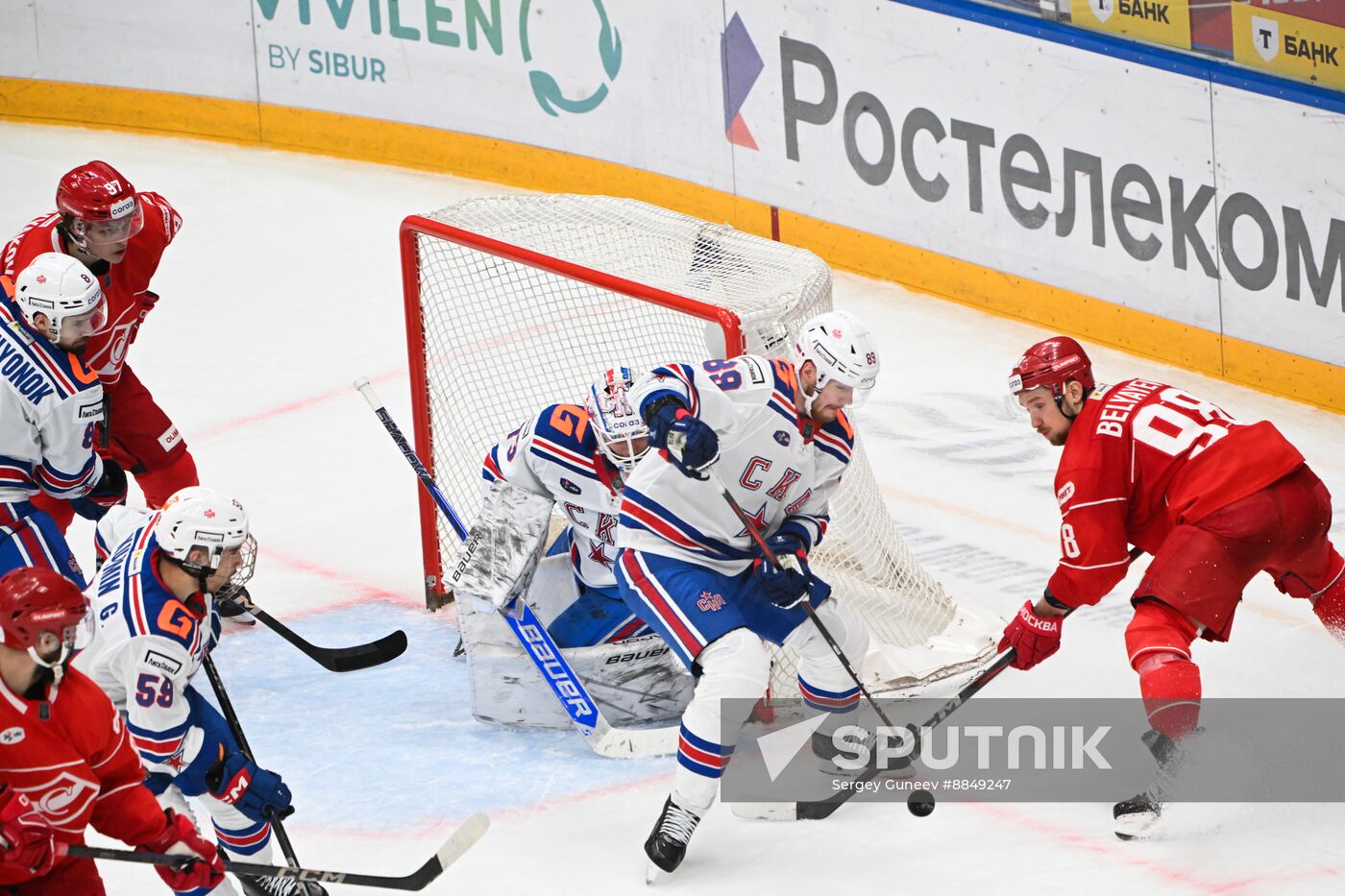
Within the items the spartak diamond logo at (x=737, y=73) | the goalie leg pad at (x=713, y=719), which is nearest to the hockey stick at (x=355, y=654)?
the goalie leg pad at (x=713, y=719)

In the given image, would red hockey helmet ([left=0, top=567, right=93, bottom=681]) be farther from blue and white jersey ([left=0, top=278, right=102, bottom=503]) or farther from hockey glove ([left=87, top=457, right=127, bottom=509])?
hockey glove ([left=87, top=457, right=127, bottom=509])

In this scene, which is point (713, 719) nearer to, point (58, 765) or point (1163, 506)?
point (1163, 506)

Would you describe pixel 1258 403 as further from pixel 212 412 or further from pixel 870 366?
pixel 212 412

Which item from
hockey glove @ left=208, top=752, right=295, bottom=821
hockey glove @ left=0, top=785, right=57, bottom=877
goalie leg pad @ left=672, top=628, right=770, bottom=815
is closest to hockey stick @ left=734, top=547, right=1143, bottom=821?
goalie leg pad @ left=672, top=628, right=770, bottom=815

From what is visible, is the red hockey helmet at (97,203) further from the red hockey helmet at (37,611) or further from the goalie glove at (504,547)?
the red hockey helmet at (37,611)

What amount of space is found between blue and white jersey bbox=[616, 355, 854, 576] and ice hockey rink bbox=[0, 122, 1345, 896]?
2.05 feet

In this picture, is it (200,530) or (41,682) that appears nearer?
(41,682)

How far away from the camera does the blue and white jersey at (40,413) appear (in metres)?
4.36

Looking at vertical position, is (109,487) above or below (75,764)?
below

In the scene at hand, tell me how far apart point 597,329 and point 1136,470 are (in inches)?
77.1

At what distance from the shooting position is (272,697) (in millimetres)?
4996

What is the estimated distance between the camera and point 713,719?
3.91 meters

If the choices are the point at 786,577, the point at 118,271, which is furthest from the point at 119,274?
the point at 786,577

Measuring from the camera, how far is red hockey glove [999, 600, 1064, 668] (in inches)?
164
